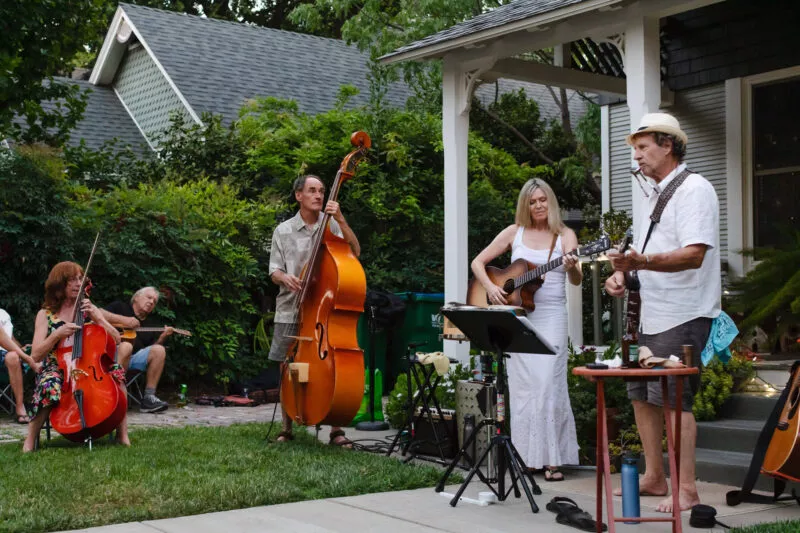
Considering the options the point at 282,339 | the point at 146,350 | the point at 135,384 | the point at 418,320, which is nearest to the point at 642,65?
the point at 282,339

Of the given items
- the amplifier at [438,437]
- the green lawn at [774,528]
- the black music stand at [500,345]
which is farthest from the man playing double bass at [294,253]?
the green lawn at [774,528]

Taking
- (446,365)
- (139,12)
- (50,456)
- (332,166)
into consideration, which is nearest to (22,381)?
(50,456)

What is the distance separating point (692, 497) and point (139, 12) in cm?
1924

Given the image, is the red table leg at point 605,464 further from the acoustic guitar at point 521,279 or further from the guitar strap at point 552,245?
the guitar strap at point 552,245

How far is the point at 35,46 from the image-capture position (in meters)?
11.3

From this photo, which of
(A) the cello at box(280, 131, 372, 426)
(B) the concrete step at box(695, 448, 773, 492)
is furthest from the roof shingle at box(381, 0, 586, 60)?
(B) the concrete step at box(695, 448, 773, 492)

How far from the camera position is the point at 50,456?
698 cm

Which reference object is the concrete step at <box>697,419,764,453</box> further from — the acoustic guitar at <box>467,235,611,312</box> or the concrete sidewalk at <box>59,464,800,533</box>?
the acoustic guitar at <box>467,235,611,312</box>

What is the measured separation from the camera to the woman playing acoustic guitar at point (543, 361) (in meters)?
6.45

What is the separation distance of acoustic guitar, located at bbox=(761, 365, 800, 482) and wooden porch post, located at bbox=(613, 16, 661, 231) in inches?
103

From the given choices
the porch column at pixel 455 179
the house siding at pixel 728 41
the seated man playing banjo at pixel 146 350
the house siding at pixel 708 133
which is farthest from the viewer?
the house siding at pixel 708 133

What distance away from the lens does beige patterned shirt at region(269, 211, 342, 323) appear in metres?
7.51

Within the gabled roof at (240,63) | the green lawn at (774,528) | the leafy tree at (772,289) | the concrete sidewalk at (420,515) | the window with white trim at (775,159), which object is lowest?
the concrete sidewalk at (420,515)

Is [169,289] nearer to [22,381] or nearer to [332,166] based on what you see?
[22,381]
